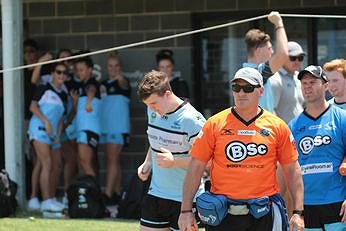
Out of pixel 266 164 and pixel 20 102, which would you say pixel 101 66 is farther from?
pixel 266 164

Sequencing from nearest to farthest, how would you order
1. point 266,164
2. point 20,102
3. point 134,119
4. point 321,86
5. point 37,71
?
1. point 266,164
2. point 321,86
3. point 20,102
4. point 37,71
5. point 134,119

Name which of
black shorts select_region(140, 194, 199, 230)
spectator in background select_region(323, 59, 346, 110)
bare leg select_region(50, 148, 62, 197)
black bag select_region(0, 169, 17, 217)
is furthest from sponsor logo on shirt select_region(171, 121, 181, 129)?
bare leg select_region(50, 148, 62, 197)

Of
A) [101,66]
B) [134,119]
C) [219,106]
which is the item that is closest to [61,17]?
[101,66]

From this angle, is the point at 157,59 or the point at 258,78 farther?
the point at 157,59

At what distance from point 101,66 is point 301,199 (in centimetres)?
644

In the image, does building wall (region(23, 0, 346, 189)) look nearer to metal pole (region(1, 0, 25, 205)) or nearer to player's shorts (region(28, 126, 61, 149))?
player's shorts (region(28, 126, 61, 149))

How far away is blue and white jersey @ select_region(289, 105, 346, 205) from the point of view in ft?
17.1

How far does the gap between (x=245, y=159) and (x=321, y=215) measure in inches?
32.5

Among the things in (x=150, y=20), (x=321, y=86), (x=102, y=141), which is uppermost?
(x=150, y=20)

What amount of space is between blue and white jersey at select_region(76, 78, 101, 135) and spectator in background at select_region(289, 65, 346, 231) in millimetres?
A: 4958

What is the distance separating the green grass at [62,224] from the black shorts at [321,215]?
3.29 metres

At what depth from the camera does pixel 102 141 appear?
34.2ft

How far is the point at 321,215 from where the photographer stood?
206 inches

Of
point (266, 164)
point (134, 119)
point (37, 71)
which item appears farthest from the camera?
point (134, 119)
